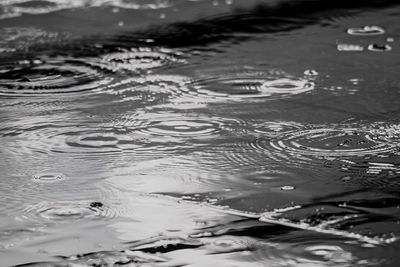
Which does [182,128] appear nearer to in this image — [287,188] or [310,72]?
[287,188]

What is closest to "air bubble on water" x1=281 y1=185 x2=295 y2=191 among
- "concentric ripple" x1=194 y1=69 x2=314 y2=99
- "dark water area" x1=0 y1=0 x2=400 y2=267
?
"dark water area" x1=0 y1=0 x2=400 y2=267

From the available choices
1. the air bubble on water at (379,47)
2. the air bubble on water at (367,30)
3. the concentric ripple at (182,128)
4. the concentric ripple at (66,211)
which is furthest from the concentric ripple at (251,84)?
the concentric ripple at (66,211)

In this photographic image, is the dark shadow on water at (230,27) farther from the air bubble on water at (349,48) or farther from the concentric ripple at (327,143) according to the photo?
the concentric ripple at (327,143)

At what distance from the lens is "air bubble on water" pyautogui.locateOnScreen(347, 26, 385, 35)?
322cm

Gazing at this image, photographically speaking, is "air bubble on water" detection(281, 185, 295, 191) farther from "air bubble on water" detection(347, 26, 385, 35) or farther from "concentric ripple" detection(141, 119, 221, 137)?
"air bubble on water" detection(347, 26, 385, 35)

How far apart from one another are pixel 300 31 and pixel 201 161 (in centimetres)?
142

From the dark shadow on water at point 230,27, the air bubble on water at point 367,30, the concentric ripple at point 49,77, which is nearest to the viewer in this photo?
the concentric ripple at point 49,77

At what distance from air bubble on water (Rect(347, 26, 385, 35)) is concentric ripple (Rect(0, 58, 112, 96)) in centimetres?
106

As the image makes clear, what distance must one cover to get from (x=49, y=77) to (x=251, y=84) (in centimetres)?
70

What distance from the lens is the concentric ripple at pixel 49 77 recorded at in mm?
2639

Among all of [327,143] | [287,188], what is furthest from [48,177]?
[327,143]

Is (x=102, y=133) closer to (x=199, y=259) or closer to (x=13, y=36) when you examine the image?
(x=199, y=259)

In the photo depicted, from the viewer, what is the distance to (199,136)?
219 centimetres

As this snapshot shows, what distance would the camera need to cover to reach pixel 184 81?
8.80 ft
